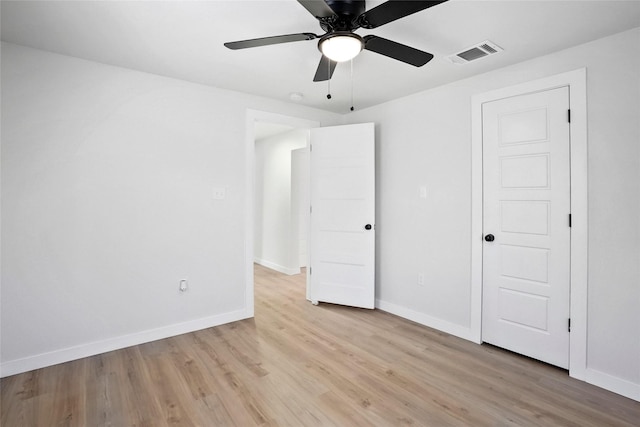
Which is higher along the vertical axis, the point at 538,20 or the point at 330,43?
the point at 538,20

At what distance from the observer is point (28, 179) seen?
92.7 inches

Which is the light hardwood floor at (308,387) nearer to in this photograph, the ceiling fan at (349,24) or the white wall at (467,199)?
the white wall at (467,199)

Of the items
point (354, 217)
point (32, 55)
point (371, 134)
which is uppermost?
point (32, 55)

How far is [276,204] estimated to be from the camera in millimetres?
5879

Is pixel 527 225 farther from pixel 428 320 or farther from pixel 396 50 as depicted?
pixel 396 50

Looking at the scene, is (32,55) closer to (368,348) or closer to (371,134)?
(371,134)

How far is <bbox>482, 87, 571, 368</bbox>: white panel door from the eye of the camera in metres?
2.40

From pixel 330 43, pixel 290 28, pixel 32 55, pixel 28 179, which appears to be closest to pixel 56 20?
pixel 32 55

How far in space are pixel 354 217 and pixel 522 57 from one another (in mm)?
2136

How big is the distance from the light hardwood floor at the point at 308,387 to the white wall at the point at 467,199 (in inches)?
13.9

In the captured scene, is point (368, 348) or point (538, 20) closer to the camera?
point (538, 20)

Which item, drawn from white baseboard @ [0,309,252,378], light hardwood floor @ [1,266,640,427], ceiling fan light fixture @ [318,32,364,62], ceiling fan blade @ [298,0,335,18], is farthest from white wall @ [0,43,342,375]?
ceiling fan blade @ [298,0,335,18]

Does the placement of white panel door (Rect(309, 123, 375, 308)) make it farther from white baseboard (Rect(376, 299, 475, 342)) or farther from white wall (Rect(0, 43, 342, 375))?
white wall (Rect(0, 43, 342, 375))

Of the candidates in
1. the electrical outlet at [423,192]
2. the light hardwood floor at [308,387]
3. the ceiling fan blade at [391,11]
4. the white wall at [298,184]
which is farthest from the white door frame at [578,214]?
the white wall at [298,184]
